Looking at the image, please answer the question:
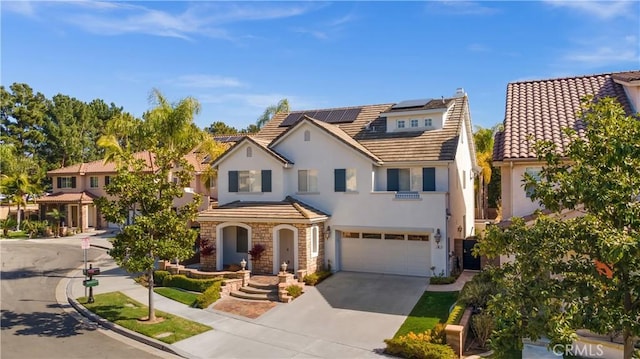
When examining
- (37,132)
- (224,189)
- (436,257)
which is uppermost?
(37,132)

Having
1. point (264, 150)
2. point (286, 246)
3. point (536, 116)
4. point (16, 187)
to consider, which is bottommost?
point (286, 246)

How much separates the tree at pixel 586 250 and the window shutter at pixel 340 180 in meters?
16.2

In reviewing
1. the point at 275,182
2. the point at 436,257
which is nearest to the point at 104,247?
the point at 275,182

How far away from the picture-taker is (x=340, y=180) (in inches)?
966

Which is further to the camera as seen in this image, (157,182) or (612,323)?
(157,182)

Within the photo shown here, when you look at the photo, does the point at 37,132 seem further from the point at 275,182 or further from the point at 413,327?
the point at 413,327

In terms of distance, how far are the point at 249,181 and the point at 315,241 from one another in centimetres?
605

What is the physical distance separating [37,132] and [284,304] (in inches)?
2036

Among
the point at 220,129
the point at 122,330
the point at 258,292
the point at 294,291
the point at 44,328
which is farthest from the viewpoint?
the point at 220,129

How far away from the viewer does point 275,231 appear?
23188 millimetres

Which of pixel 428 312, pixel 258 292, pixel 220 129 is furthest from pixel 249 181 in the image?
pixel 220 129

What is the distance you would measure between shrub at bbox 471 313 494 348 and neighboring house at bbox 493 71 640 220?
4.14 meters

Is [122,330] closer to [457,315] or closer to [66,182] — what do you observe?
[457,315]

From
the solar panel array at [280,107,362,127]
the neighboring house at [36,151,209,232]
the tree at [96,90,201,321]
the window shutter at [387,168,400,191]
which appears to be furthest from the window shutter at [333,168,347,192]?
the neighboring house at [36,151,209,232]
